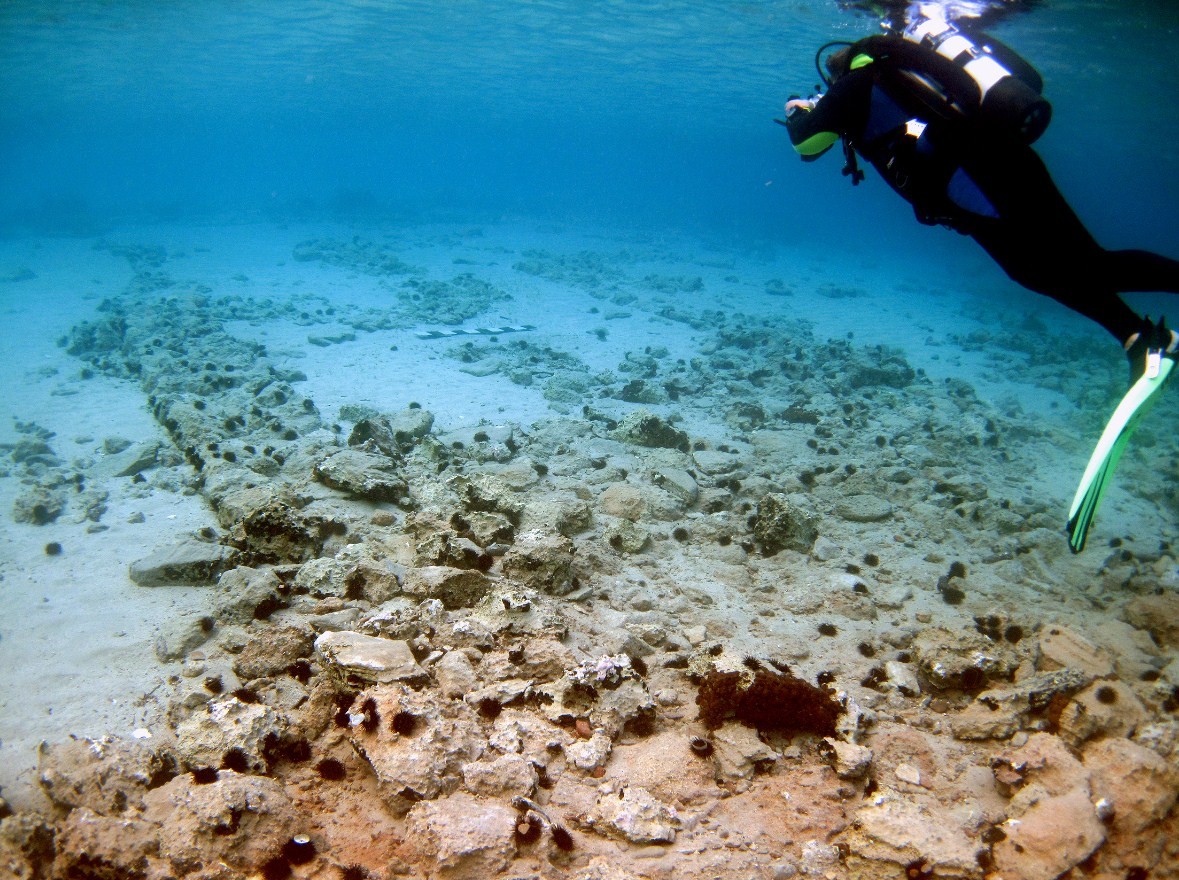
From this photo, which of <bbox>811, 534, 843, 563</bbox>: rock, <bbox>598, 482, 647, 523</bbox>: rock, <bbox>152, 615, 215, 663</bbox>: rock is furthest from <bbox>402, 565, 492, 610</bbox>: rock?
<bbox>811, 534, 843, 563</bbox>: rock

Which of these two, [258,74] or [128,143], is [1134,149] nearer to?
[258,74]

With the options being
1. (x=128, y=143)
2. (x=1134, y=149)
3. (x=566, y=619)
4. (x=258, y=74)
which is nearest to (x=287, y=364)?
(x=566, y=619)

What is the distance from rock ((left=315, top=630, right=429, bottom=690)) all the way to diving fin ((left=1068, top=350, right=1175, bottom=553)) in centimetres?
466

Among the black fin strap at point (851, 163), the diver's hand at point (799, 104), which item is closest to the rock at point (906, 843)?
the black fin strap at point (851, 163)

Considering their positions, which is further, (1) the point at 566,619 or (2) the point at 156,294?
(2) the point at 156,294

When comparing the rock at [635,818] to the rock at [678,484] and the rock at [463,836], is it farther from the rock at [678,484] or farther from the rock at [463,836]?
the rock at [678,484]

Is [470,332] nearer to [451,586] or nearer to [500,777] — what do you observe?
[451,586]

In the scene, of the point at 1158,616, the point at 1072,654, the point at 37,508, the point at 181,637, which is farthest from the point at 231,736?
the point at 1158,616

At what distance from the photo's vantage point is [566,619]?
5.05m

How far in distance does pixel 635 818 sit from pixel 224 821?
2015mm

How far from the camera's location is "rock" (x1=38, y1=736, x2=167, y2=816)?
3094 millimetres

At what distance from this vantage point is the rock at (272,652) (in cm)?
416

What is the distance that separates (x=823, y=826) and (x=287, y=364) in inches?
552

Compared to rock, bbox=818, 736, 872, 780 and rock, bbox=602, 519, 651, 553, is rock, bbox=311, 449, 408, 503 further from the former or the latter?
rock, bbox=818, 736, 872, 780
